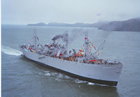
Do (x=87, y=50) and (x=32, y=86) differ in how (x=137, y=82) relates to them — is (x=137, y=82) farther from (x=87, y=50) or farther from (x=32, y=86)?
(x=32, y=86)

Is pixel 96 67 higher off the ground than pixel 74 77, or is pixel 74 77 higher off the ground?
pixel 96 67

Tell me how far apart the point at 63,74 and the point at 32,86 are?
5.19 m

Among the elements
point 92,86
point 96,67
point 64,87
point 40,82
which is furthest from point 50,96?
point 96,67

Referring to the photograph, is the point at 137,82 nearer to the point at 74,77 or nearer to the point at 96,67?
the point at 96,67

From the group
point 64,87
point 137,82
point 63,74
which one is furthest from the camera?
point 63,74

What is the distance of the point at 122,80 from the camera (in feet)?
52.6

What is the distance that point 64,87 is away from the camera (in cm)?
1447

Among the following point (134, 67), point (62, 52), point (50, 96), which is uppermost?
point (62, 52)

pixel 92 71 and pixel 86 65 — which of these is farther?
pixel 86 65

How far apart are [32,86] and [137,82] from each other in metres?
12.7

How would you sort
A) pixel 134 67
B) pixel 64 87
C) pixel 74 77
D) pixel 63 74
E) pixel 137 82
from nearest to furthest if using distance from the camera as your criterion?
pixel 64 87, pixel 137 82, pixel 74 77, pixel 63 74, pixel 134 67

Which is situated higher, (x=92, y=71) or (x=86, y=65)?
(x=86, y=65)

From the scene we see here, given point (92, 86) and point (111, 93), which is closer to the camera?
point (111, 93)

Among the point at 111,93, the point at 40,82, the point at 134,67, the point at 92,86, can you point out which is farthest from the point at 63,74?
the point at 134,67
